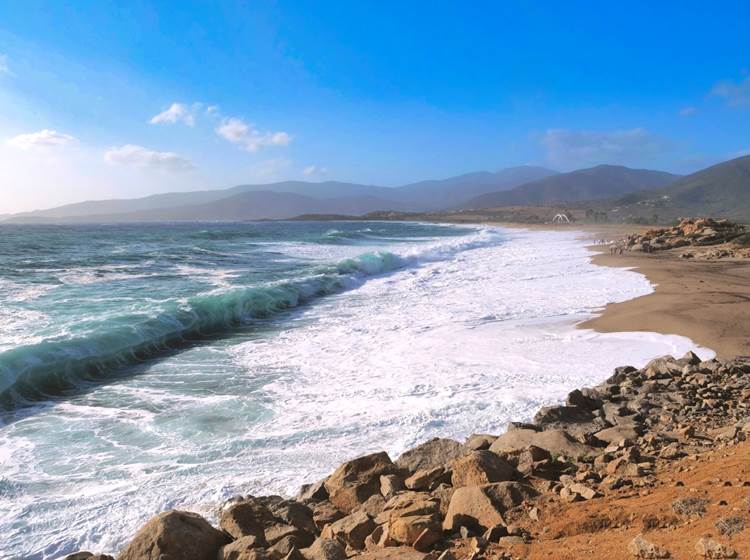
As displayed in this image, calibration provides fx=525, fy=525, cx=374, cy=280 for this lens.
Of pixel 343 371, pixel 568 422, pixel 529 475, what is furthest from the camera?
pixel 343 371

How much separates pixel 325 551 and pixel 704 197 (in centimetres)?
11453

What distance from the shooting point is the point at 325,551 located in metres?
3.41

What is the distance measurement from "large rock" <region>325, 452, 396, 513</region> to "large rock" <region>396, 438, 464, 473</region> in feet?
0.81

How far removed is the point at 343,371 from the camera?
8727 mm

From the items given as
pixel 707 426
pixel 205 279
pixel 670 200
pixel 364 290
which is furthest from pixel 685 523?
pixel 670 200

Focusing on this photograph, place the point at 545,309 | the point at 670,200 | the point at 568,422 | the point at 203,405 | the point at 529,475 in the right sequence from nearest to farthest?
the point at 529,475 → the point at 568,422 → the point at 203,405 → the point at 545,309 → the point at 670,200

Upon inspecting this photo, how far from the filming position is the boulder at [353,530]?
3.72m

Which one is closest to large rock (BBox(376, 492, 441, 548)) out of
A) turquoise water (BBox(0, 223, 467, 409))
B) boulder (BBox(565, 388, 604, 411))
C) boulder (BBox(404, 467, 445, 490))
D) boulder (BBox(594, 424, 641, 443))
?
boulder (BBox(404, 467, 445, 490))

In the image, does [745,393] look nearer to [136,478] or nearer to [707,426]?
[707,426]

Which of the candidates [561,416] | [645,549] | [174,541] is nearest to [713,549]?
[645,549]

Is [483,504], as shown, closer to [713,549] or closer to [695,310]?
[713,549]

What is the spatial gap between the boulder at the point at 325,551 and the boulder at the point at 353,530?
209 millimetres

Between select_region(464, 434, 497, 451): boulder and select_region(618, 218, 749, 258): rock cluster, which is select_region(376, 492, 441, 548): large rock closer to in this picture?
select_region(464, 434, 497, 451): boulder

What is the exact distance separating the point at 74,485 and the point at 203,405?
2218 mm
